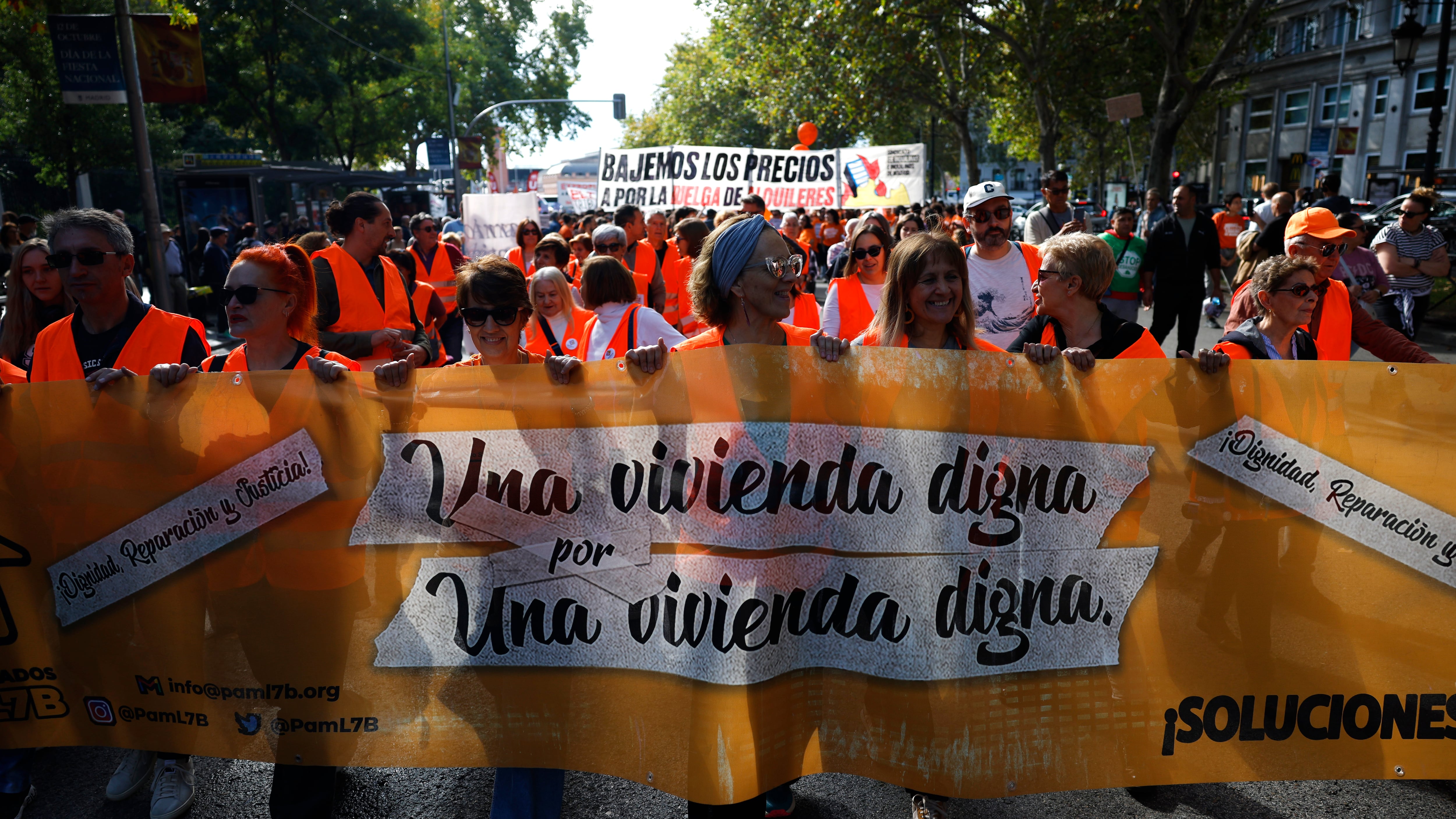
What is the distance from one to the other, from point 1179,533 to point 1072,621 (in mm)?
390

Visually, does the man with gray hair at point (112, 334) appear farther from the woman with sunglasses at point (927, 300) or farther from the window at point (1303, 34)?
the window at point (1303, 34)

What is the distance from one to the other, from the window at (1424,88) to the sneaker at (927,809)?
150 feet

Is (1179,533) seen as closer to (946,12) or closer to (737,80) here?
(946,12)

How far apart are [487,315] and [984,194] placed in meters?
3.15

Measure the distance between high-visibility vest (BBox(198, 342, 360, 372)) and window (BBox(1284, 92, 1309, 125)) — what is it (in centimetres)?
5392

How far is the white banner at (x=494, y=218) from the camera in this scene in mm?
11930

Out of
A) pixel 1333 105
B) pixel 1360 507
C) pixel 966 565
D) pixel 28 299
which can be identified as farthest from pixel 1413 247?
pixel 1333 105

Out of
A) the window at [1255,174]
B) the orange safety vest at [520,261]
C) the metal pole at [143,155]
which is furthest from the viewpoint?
the window at [1255,174]

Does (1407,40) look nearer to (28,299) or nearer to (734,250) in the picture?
(734,250)

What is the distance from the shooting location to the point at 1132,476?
2814 mm

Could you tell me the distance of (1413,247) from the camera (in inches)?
320

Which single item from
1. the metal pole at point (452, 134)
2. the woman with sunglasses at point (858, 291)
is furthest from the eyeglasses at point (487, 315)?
the metal pole at point (452, 134)

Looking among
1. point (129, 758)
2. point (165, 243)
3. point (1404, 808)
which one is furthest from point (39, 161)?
point (1404, 808)

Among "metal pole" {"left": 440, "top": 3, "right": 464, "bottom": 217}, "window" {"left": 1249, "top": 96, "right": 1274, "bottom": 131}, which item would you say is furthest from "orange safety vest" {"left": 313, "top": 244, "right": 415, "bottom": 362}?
"window" {"left": 1249, "top": 96, "right": 1274, "bottom": 131}
